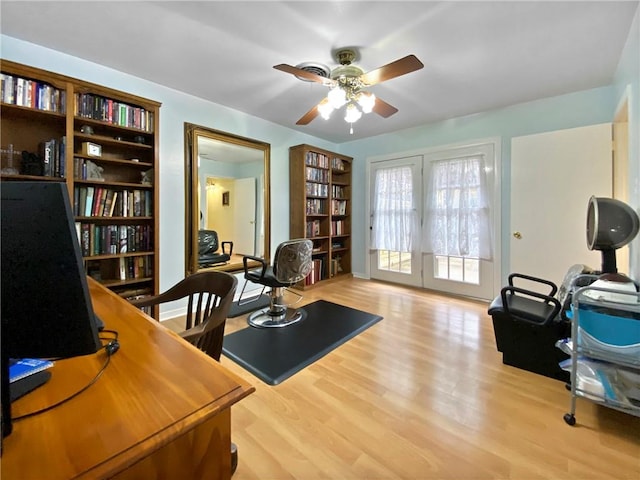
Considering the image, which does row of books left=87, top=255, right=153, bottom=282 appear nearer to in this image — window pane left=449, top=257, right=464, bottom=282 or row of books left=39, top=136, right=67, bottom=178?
row of books left=39, top=136, right=67, bottom=178

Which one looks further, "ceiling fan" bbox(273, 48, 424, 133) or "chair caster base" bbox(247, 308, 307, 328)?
"chair caster base" bbox(247, 308, 307, 328)

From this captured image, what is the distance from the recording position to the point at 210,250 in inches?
128

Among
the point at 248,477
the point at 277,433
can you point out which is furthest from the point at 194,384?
the point at 277,433

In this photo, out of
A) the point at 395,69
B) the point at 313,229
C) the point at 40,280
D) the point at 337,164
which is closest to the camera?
the point at 40,280

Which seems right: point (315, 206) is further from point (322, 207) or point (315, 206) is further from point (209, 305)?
point (209, 305)

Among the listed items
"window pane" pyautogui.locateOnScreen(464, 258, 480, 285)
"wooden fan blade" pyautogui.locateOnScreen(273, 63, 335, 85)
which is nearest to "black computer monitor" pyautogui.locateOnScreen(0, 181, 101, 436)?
"wooden fan blade" pyautogui.locateOnScreen(273, 63, 335, 85)

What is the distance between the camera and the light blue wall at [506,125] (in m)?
2.78

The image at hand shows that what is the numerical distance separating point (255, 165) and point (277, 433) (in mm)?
3030

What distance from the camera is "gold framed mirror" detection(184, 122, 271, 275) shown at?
117 inches

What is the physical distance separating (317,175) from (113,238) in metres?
2.69

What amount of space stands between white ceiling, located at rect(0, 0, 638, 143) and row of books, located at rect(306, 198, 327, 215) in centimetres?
161

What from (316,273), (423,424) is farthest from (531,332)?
(316,273)

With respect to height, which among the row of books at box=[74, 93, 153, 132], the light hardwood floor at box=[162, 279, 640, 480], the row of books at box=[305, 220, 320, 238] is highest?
the row of books at box=[74, 93, 153, 132]

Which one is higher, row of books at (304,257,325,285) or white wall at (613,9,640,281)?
white wall at (613,9,640,281)
